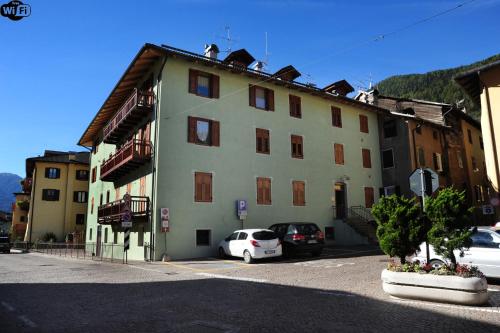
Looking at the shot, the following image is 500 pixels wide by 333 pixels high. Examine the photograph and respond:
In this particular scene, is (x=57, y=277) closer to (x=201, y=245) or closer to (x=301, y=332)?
(x=201, y=245)

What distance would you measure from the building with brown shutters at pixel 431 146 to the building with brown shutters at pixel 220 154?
1.86 metres

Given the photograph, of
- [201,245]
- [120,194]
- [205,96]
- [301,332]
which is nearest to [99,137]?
[120,194]

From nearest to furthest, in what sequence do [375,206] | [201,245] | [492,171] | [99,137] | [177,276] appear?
1. [375,206]
2. [177,276]
3. [492,171]
4. [201,245]
5. [99,137]

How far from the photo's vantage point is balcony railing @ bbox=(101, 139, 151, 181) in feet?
70.9

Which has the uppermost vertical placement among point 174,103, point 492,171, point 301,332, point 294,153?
point 174,103

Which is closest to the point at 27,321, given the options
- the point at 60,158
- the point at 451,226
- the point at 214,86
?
the point at 451,226

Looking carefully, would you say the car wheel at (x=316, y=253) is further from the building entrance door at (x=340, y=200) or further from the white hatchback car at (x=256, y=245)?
the building entrance door at (x=340, y=200)

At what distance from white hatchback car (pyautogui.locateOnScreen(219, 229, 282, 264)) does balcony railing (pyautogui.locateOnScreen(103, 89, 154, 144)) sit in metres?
9.32

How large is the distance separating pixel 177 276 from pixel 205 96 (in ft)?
40.4

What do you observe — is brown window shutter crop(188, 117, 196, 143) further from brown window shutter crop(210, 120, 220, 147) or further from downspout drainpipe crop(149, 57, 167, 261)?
downspout drainpipe crop(149, 57, 167, 261)

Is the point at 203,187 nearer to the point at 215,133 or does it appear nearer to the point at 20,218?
the point at 215,133

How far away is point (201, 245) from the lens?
68.8 ft

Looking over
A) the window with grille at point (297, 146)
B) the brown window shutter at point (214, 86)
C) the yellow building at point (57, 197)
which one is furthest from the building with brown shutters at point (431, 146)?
the yellow building at point (57, 197)

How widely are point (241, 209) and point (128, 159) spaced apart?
7012 millimetres
